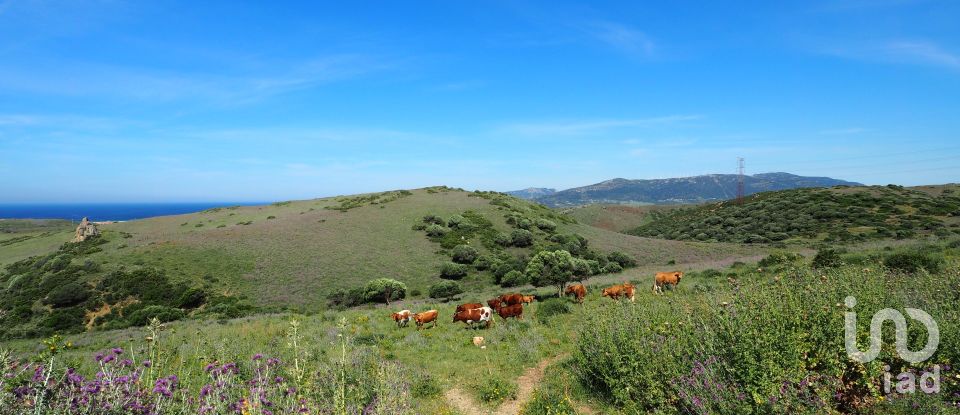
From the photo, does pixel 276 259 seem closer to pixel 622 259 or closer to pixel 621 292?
pixel 621 292

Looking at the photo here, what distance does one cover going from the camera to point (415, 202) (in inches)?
2638

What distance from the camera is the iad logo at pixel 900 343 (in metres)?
5.44

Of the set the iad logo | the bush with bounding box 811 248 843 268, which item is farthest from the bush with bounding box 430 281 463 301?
the iad logo

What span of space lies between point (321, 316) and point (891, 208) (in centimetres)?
7442

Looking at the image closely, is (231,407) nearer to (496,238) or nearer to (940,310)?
(940,310)

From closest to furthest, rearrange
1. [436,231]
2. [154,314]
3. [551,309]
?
[551,309], [154,314], [436,231]

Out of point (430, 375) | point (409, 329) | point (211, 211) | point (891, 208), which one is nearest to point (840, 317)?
point (430, 375)

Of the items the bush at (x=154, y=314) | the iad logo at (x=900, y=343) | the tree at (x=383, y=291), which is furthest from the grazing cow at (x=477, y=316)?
the bush at (x=154, y=314)

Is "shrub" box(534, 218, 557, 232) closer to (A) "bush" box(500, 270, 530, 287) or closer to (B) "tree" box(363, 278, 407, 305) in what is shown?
(A) "bush" box(500, 270, 530, 287)

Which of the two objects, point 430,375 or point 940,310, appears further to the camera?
point 430,375

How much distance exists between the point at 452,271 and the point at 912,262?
31.0 m

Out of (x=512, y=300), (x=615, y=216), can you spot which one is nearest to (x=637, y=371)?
(x=512, y=300)

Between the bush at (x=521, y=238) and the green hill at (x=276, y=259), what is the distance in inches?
5.6

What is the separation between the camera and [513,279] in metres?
36.8
